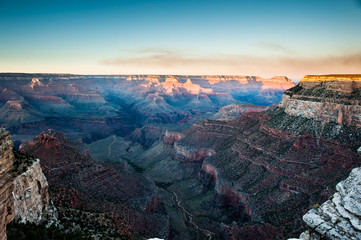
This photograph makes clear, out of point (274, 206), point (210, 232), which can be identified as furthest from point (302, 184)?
point (210, 232)

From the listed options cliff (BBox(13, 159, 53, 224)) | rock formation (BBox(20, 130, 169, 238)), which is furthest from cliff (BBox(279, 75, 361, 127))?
cliff (BBox(13, 159, 53, 224))

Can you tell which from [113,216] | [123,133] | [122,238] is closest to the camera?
[122,238]

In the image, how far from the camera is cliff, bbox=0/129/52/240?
580 inches

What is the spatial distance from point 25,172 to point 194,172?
181 ft

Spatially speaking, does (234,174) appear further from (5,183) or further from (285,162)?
(5,183)

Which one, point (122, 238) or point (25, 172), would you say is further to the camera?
point (122, 238)

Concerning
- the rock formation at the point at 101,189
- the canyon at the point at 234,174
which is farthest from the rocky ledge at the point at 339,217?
the rock formation at the point at 101,189

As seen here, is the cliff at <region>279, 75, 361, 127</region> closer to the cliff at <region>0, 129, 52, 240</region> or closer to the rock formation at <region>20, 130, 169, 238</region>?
the rock formation at <region>20, 130, 169, 238</region>

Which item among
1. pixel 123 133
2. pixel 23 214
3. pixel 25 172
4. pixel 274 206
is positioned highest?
pixel 25 172

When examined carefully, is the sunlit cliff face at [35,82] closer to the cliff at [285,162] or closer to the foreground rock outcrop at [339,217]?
the cliff at [285,162]

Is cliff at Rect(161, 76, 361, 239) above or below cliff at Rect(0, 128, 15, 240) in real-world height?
below

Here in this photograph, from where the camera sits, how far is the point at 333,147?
41.8m

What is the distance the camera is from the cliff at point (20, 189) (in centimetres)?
1473

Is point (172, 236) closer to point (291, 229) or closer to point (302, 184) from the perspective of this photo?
point (291, 229)
